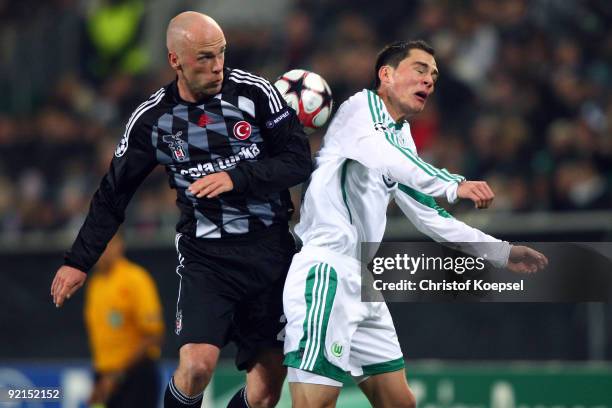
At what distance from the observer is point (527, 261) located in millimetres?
5328

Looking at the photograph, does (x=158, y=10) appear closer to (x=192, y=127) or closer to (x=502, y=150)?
(x=502, y=150)

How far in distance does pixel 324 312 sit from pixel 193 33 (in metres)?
1.32

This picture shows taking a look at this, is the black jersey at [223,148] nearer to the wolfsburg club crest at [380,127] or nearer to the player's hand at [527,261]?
the wolfsburg club crest at [380,127]

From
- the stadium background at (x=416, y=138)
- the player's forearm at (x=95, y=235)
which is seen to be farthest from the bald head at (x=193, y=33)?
the stadium background at (x=416, y=138)

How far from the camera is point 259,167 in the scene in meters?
5.23

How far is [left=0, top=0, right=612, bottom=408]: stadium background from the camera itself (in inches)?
319

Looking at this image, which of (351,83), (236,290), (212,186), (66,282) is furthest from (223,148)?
(351,83)

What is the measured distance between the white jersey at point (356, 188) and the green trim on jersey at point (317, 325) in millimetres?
166

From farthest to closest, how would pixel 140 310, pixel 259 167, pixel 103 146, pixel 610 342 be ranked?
pixel 103 146 → pixel 140 310 → pixel 610 342 → pixel 259 167

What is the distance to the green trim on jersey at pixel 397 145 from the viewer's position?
4977 mm

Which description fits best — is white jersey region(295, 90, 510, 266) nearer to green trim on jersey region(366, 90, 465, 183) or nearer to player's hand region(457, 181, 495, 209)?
green trim on jersey region(366, 90, 465, 183)

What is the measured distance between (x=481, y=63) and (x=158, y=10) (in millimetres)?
4371

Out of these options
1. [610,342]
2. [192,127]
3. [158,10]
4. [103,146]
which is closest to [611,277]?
[192,127]

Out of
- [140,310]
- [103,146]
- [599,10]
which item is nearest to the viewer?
[140,310]
